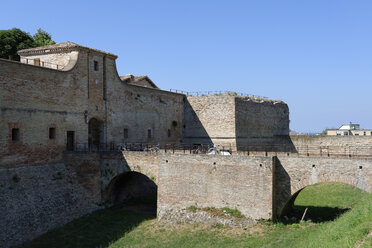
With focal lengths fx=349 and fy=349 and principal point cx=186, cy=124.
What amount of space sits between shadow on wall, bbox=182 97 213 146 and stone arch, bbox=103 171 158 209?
290 inches

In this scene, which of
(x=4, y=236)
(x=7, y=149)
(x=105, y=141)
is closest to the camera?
(x=4, y=236)

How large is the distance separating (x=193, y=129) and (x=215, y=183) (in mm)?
14650

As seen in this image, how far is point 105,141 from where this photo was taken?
25625mm

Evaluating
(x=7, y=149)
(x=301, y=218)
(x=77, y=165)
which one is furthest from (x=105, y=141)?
(x=301, y=218)

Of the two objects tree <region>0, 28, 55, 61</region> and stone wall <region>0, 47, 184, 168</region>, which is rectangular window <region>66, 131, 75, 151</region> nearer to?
stone wall <region>0, 47, 184, 168</region>

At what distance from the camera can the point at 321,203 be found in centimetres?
2236

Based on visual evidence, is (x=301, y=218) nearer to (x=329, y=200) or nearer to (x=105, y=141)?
(x=329, y=200)

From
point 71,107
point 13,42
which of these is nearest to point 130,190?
point 71,107

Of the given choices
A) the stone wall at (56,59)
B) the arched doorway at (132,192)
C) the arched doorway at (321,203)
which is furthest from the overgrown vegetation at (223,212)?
the stone wall at (56,59)

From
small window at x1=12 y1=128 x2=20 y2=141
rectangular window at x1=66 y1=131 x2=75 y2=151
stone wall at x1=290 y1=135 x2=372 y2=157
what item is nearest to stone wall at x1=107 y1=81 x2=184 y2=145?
rectangular window at x1=66 y1=131 x2=75 y2=151

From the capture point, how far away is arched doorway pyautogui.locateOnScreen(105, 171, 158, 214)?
23.3 meters

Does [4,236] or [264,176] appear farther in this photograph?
[264,176]

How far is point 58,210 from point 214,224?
8.77 metres

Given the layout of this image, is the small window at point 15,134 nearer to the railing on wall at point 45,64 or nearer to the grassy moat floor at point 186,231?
the grassy moat floor at point 186,231
